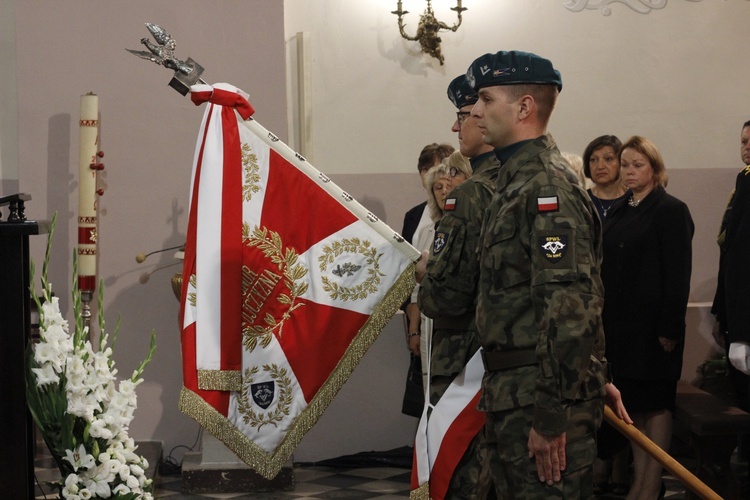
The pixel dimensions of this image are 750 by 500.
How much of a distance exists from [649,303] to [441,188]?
3.40 ft

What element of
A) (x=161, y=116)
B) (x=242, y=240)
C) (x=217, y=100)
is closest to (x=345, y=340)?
(x=242, y=240)

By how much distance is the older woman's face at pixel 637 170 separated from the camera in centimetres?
443

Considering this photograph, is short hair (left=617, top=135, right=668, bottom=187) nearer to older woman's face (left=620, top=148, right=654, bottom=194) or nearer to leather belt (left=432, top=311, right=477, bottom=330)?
older woman's face (left=620, top=148, right=654, bottom=194)

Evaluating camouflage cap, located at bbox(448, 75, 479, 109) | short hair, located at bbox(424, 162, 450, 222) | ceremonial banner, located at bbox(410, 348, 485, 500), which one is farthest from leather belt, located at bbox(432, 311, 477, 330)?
short hair, located at bbox(424, 162, 450, 222)

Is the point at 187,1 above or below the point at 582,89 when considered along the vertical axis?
above

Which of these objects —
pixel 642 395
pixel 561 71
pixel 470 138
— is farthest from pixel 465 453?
pixel 561 71

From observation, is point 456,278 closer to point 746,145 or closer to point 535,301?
point 535,301

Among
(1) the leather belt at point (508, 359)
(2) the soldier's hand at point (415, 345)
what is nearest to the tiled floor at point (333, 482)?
(2) the soldier's hand at point (415, 345)

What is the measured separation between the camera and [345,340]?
3.50 m

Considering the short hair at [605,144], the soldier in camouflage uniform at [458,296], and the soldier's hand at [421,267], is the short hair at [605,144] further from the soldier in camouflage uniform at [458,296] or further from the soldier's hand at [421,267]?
the soldier in camouflage uniform at [458,296]

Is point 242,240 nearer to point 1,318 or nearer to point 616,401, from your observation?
point 1,318

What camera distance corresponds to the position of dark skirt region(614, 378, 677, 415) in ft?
14.2

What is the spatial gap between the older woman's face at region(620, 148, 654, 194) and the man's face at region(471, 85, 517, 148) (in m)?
2.01

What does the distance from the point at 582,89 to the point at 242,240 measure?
9.65 feet
